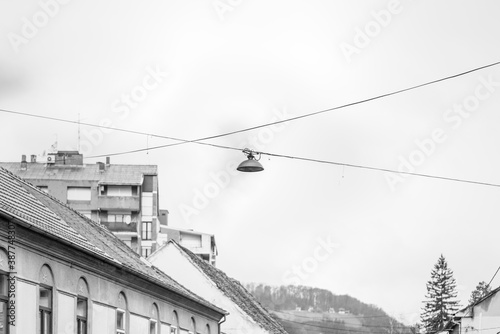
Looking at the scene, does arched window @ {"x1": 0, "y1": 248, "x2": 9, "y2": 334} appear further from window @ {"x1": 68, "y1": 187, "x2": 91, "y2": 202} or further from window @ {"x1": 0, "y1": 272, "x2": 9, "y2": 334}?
window @ {"x1": 68, "y1": 187, "x2": 91, "y2": 202}

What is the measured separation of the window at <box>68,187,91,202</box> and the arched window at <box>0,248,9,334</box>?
3787 inches

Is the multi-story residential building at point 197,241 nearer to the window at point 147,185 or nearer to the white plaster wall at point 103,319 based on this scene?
the window at point 147,185

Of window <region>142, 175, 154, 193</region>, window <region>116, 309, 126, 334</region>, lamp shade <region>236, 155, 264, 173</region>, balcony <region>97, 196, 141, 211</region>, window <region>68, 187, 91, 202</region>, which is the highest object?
window <region>142, 175, 154, 193</region>

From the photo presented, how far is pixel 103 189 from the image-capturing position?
121 m

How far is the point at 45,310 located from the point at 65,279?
1.50 metres

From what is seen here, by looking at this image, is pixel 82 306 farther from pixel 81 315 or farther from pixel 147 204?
pixel 147 204

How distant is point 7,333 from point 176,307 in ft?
57.3

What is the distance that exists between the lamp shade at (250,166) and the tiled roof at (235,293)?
2747cm

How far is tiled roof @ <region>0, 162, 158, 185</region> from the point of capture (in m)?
118

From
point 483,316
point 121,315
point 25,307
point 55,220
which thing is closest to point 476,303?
point 483,316

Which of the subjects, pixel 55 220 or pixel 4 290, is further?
pixel 55 220

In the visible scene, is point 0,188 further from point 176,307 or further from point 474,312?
point 474,312

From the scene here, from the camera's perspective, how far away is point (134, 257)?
134ft

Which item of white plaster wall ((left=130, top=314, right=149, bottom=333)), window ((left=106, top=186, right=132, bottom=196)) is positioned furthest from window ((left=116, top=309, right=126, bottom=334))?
window ((left=106, top=186, right=132, bottom=196))
